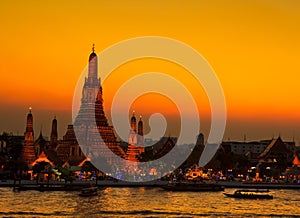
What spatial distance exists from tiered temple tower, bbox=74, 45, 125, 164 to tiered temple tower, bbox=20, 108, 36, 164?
7.80m

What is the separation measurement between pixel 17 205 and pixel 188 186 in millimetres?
32787

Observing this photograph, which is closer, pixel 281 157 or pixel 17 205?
pixel 17 205


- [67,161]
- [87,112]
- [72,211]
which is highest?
[87,112]

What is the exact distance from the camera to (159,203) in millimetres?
60688

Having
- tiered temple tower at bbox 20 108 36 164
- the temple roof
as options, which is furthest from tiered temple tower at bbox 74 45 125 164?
the temple roof

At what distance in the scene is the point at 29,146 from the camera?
101 metres

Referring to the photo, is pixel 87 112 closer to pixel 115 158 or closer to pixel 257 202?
pixel 115 158

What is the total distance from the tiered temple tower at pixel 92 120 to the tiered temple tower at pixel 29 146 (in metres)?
7.80

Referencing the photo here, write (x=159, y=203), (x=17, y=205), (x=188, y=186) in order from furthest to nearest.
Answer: (x=188, y=186)
(x=159, y=203)
(x=17, y=205)

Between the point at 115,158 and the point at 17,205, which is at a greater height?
the point at 115,158

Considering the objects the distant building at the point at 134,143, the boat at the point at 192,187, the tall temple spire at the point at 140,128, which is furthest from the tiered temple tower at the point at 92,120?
the boat at the point at 192,187

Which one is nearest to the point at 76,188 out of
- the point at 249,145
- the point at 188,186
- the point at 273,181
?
the point at 188,186

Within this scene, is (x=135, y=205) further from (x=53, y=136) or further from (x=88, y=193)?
(x=53, y=136)

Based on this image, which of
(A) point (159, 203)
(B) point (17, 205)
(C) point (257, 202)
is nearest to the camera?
(B) point (17, 205)
